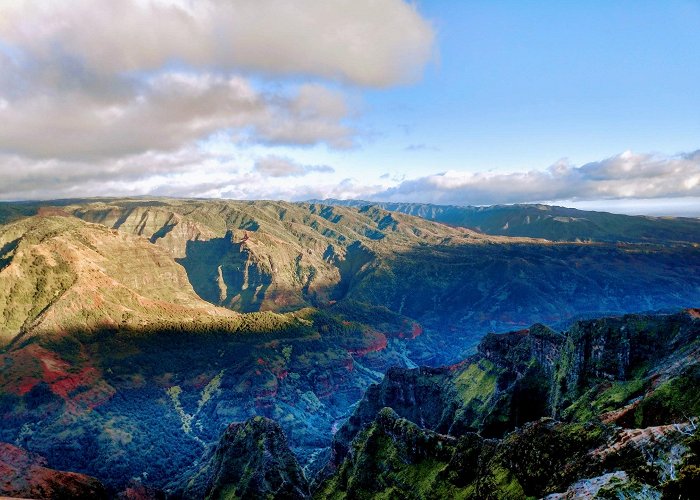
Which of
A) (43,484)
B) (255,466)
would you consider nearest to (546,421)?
(255,466)

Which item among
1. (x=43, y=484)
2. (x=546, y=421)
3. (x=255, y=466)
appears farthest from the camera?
(x=43, y=484)

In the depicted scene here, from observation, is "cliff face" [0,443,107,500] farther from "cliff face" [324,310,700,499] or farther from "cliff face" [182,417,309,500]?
"cliff face" [324,310,700,499]

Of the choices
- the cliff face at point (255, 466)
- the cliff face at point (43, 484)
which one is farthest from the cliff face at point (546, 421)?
the cliff face at point (43, 484)

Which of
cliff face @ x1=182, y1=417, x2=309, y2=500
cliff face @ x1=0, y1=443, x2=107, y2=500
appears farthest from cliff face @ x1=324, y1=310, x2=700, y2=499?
cliff face @ x1=0, y1=443, x2=107, y2=500

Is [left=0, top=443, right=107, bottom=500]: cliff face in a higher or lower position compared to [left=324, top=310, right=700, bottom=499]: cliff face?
lower

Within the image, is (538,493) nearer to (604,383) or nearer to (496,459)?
(496,459)

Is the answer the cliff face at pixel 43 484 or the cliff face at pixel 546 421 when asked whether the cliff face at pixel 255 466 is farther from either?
the cliff face at pixel 43 484

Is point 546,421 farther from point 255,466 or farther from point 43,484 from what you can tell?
point 43,484
